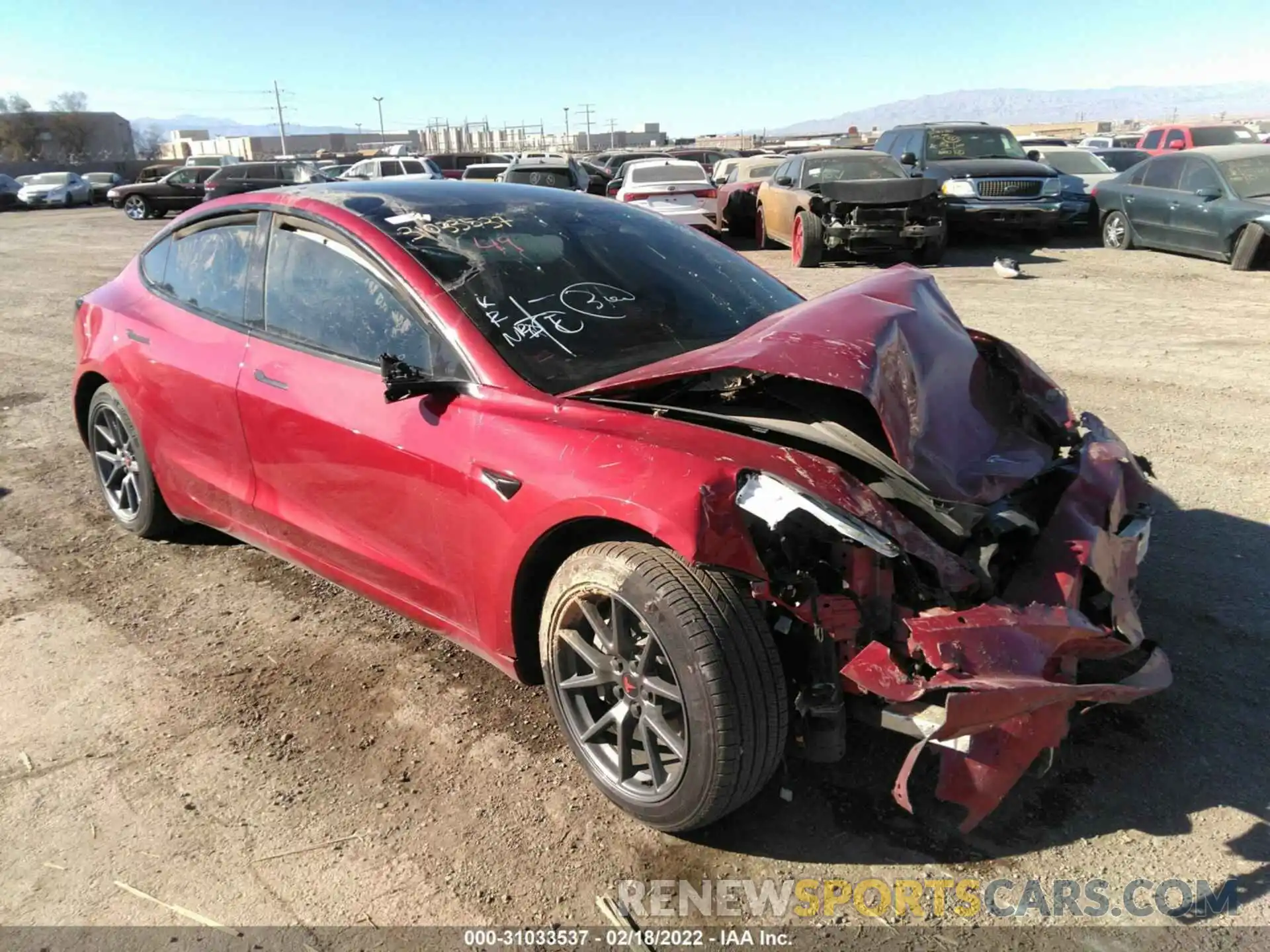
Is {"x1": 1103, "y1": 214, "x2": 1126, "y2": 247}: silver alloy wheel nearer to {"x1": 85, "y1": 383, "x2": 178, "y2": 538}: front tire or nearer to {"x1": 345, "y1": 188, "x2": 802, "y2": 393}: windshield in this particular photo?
{"x1": 345, "y1": 188, "x2": 802, "y2": 393}: windshield

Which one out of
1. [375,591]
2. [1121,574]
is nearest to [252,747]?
[375,591]

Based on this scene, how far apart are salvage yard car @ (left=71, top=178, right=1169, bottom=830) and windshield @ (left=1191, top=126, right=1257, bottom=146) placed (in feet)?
63.8

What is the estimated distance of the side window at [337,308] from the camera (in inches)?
121

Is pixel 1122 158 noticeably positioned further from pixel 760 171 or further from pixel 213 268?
pixel 213 268

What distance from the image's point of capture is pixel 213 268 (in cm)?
393

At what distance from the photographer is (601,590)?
2.51 m

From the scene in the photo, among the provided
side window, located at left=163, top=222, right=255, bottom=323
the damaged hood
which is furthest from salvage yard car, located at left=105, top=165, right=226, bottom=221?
the damaged hood

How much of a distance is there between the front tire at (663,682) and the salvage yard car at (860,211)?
35.6 ft

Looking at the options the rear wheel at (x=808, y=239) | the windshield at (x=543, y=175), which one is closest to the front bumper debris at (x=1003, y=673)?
the rear wheel at (x=808, y=239)

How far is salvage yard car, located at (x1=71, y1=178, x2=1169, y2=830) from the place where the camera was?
2.32 m

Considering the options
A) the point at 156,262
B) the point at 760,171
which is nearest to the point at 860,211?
the point at 760,171

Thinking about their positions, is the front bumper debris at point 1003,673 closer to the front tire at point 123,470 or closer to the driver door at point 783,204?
the front tire at point 123,470

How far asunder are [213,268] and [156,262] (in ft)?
2.22

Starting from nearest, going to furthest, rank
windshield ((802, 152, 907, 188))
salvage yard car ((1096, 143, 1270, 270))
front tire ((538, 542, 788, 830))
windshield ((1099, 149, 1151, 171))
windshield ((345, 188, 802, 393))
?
front tire ((538, 542, 788, 830)) → windshield ((345, 188, 802, 393)) → salvage yard car ((1096, 143, 1270, 270)) → windshield ((802, 152, 907, 188)) → windshield ((1099, 149, 1151, 171))
